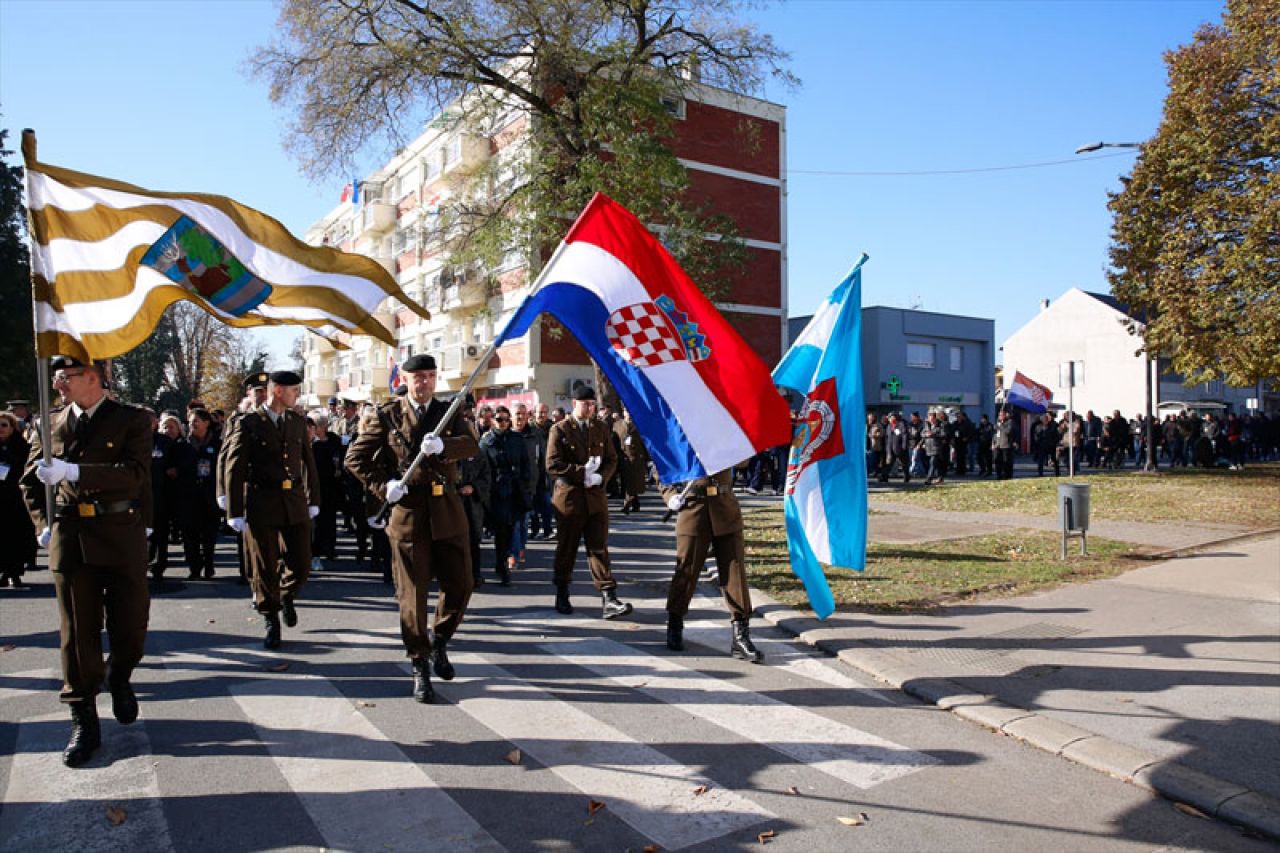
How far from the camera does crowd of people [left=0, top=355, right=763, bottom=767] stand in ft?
16.1

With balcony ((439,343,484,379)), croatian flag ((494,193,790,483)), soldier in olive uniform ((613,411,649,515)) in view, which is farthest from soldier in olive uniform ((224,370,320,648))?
balcony ((439,343,484,379))

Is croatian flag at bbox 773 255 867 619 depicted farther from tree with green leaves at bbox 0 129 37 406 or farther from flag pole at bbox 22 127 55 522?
tree with green leaves at bbox 0 129 37 406

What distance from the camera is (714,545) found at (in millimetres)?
6840

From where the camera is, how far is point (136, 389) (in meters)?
53.1

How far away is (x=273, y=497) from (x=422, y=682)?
8.83ft

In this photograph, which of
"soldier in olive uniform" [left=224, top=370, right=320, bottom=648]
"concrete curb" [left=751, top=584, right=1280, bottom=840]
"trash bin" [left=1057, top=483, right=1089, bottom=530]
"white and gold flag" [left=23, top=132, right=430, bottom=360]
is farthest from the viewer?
"trash bin" [left=1057, top=483, right=1089, bottom=530]

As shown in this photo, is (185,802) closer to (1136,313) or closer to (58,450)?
(58,450)

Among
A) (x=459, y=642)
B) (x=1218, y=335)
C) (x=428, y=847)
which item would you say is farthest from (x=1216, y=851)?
(x=1218, y=335)

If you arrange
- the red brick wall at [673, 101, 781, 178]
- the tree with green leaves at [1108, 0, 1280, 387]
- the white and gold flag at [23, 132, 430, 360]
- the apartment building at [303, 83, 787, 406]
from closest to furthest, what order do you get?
the white and gold flag at [23, 132, 430, 360] → the tree with green leaves at [1108, 0, 1280, 387] → the apartment building at [303, 83, 787, 406] → the red brick wall at [673, 101, 781, 178]

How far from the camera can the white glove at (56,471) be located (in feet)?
15.1

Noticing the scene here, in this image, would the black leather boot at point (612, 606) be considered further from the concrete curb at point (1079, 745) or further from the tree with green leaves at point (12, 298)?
the tree with green leaves at point (12, 298)

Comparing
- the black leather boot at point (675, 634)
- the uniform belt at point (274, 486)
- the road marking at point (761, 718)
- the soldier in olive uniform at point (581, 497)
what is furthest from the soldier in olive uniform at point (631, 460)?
the road marking at point (761, 718)

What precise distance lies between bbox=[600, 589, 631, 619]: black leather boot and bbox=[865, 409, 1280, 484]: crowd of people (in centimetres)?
1405

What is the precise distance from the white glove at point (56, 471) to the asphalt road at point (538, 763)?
1494mm
